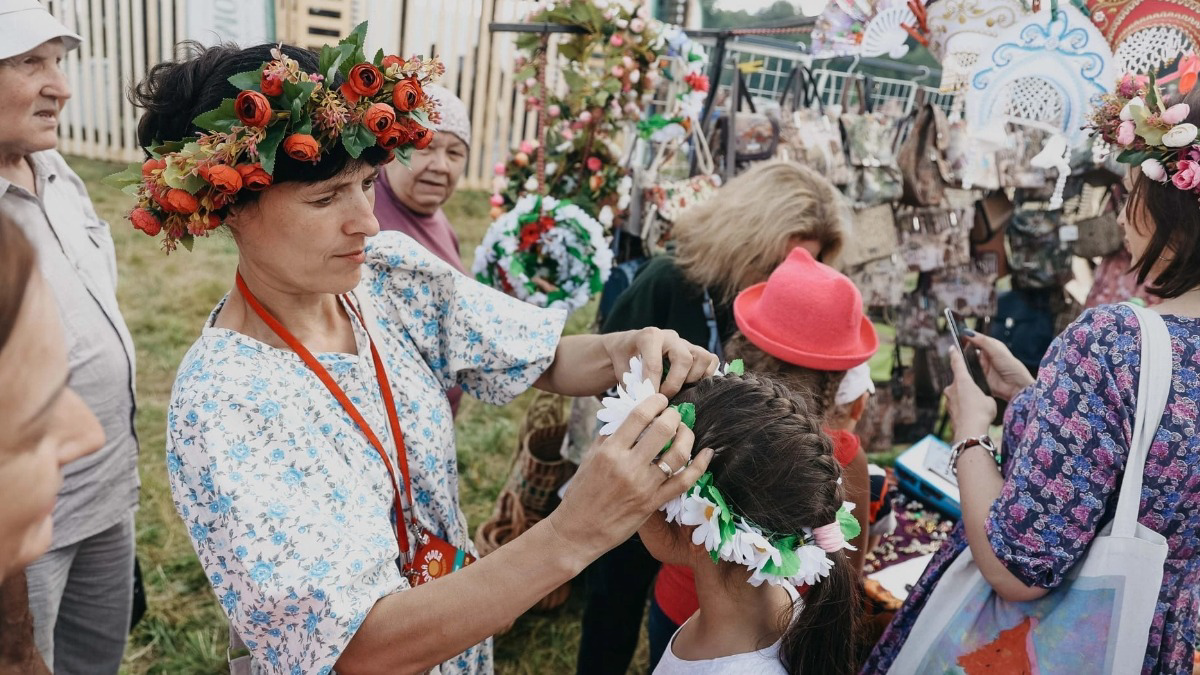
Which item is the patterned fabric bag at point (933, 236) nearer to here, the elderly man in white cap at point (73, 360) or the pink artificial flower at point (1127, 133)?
the pink artificial flower at point (1127, 133)

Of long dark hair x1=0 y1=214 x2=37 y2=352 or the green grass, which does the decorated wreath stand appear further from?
long dark hair x1=0 y1=214 x2=37 y2=352

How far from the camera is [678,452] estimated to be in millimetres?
1203

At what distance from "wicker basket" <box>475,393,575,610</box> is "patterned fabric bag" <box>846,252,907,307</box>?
1783 mm

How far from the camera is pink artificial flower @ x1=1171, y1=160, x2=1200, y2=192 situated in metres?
1.47

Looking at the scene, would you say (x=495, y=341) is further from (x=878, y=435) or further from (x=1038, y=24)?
A: (x=878, y=435)

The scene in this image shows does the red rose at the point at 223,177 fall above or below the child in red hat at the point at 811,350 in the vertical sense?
above

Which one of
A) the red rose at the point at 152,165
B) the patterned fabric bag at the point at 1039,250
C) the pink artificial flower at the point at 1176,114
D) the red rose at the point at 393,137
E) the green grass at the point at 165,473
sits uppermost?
the pink artificial flower at the point at 1176,114

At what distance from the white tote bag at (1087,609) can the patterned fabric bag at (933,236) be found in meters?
2.80

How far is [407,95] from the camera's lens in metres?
1.44

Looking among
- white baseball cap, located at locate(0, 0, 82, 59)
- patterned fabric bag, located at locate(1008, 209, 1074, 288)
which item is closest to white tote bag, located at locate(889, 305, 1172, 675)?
white baseball cap, located at locate(0, 0, 82, 59)

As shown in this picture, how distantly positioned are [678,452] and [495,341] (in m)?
0.68

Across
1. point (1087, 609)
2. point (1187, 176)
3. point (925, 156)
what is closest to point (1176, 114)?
point (1187, 176)

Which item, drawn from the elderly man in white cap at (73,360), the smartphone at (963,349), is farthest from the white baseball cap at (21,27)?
the smartphone at (963,349)

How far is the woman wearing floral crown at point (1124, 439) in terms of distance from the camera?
1.48m
